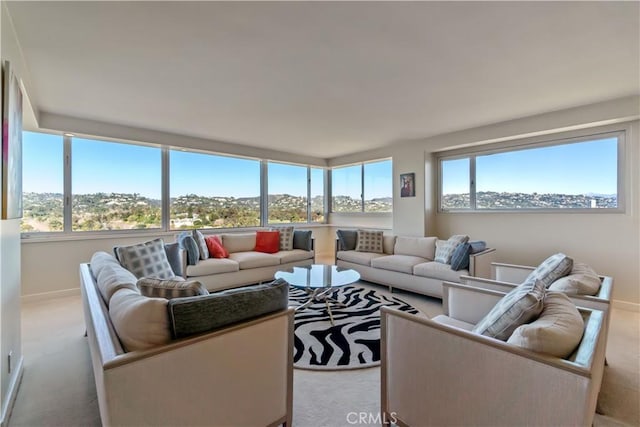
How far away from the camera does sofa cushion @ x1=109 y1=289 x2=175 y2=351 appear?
1193mm

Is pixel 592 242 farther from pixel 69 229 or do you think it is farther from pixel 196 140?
pixel 69 229

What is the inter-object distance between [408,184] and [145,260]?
172 inches

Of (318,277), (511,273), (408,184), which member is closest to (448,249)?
(511,273)

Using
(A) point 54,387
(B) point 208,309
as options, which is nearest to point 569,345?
(B) point 208,309

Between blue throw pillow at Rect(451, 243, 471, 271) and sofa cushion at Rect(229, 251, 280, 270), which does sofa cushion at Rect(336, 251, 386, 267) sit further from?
blue throw pillow at Rect(451, 243, 471, 271)

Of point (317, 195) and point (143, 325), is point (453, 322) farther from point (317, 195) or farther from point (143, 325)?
point (317, 195)

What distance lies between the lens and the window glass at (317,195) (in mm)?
7074

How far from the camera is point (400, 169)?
5617 millimetres

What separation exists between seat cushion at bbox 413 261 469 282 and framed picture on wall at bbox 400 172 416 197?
1.80m

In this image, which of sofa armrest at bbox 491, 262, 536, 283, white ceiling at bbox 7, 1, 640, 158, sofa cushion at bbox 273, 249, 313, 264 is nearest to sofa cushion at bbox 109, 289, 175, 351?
white ceiling at bbox 7, 1, 640, 158

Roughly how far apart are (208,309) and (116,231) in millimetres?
4027

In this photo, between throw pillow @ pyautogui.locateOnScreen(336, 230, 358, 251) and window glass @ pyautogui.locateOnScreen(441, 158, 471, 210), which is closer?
window glass @ pyautogui.locateOnScreen(441, 158, 471, 210)

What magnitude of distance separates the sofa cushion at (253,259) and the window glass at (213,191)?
3.66 ft

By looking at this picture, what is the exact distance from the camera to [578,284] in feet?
6.34
